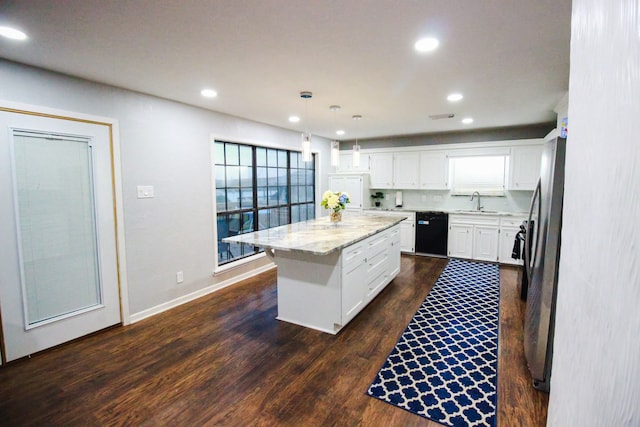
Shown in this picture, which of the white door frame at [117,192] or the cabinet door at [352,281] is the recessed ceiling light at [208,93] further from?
the cabinet door at [352,281]

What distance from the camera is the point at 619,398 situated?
369 mm

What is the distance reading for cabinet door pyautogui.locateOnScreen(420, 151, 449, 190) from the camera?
5.93 meters

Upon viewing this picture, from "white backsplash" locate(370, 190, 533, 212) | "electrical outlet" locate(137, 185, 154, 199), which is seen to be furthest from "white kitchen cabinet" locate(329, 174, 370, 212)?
"electrical outlet" locate(137, 185, 154, 199)

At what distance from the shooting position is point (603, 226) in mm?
456

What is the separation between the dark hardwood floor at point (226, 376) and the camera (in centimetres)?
199

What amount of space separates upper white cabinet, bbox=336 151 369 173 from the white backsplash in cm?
63

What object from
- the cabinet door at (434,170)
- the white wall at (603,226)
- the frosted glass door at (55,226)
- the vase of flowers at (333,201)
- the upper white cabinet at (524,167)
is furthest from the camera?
the cabinet door at (434,170)

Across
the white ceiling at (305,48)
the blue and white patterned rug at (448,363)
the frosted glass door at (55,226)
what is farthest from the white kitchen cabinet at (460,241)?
the frosted glass door at (55,226)

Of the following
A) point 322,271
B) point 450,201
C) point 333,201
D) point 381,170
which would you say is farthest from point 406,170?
point 322,271

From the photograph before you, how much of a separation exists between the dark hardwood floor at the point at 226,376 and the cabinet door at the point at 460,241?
2.16 m

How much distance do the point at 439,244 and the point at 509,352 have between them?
3244 millimetres

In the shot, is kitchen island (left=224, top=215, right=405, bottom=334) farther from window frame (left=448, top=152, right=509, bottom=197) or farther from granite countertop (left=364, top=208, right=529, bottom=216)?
window frame (left=448, top=152, right=509, bottom=197)

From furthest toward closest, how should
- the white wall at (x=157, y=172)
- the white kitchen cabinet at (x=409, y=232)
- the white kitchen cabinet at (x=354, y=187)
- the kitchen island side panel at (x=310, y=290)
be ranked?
the white kitchen cabinet at (x=354, y=187) → the white kitchen cabinet at (x=409, y=232) → the kitchen island side panel at (x=310, y=290) → the white wall at (x=157, y=172)

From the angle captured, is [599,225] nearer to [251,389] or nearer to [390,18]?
[390,18]
